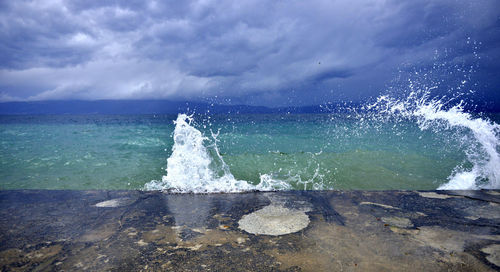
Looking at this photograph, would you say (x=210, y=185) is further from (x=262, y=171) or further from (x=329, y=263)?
(x=262, y=171)

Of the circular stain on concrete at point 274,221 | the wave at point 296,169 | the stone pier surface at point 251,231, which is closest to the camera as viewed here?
the stone pier surface at point 251,231

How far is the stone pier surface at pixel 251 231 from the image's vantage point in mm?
1750

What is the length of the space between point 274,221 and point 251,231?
0.31 metres

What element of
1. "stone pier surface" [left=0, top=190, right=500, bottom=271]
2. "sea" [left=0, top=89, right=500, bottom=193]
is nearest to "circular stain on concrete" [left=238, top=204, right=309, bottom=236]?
"stone pier surface" [left=0, top=190, right=500, bottom=271]

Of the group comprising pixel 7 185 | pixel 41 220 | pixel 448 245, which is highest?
pixel 448 245

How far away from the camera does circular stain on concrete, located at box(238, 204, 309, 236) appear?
222cm

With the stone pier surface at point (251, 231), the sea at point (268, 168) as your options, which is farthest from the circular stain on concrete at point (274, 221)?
the sea at point (268, 168)

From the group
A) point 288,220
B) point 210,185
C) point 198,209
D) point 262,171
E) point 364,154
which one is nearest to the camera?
point 288,220

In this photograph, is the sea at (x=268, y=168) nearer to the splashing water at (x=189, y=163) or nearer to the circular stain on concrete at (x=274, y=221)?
the splashing water at (x=189, y=163)

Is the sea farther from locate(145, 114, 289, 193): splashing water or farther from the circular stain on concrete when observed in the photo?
the circular stain on concrete

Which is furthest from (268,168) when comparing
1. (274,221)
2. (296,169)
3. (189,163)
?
(274,221)

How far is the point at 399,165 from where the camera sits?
9484 millimetres

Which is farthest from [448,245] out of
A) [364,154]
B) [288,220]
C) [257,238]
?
[364,154]

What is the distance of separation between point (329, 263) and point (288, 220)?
73cm
